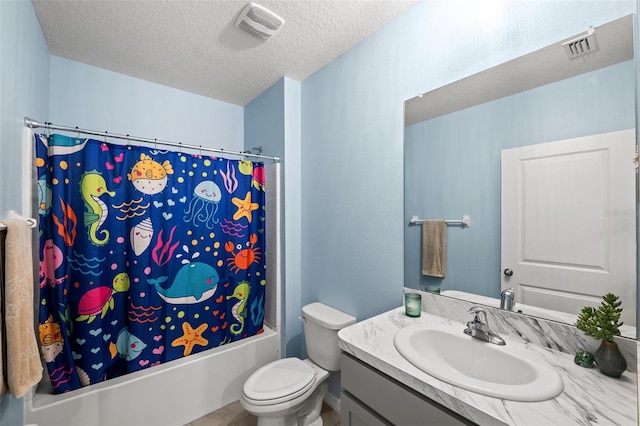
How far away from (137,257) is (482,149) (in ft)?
6.66

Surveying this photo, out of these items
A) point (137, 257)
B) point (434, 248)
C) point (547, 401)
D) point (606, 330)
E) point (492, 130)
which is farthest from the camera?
point (137, 257)

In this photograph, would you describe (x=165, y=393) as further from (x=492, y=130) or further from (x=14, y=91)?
(x=492, y=130)

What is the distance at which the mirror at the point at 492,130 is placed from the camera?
35.3 inches

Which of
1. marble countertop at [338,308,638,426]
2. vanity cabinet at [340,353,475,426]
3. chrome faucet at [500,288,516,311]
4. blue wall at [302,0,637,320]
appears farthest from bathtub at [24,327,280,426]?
chrome faucet at [500,288,516,311]

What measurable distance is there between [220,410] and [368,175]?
194 cm

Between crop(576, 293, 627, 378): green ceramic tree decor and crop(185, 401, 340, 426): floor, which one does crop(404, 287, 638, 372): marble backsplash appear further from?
crop(185, 401, 340, 426): floor

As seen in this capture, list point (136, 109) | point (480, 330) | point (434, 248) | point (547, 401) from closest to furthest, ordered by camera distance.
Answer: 1. point (547, 401)
2. point (480, 330)
3. point (434, 248)
4. point (136, 109)

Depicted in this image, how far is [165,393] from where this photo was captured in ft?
5.54

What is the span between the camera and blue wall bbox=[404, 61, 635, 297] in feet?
3.00

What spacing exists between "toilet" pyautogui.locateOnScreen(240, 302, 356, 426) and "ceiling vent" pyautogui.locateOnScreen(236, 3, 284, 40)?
1.84m

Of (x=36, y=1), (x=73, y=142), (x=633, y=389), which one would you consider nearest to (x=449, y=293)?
(x=633, y=389)

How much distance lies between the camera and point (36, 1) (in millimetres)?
1391

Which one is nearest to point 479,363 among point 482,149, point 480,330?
point 480,330

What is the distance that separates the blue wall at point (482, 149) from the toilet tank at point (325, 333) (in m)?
0.56
